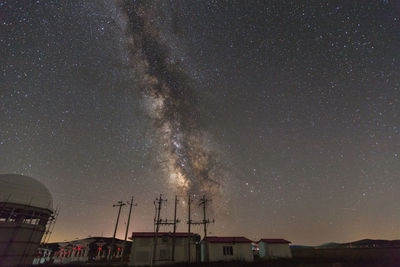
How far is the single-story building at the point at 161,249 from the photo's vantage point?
27.1m

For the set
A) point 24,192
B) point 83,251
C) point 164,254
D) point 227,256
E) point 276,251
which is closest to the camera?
point 24,192

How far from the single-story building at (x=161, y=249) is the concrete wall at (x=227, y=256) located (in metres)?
2.59

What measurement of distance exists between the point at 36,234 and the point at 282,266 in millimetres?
29363

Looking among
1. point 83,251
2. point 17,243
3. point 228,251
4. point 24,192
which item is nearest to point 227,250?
point 228,251

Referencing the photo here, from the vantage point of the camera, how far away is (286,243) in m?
33.4

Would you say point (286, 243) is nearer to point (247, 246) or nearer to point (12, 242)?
point (247, 246)

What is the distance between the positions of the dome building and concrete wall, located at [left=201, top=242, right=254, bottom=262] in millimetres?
22027

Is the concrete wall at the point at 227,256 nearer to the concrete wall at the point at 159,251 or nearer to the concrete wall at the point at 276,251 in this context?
the concrete wall at the point at 159,251

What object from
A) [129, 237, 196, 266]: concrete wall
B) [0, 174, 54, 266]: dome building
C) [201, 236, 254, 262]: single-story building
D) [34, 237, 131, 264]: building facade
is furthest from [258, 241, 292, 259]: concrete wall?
[0, 174, 54, 266]: dome building

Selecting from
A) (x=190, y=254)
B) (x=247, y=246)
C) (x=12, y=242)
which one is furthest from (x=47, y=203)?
(x=247, y=246)

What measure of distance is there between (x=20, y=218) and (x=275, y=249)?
36.2 m

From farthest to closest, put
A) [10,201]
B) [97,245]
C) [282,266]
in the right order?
[97,245] → [10,201] → [282,266]

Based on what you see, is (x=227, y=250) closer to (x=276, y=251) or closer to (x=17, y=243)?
(x=276, y=251)

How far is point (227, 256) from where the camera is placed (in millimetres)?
28781
